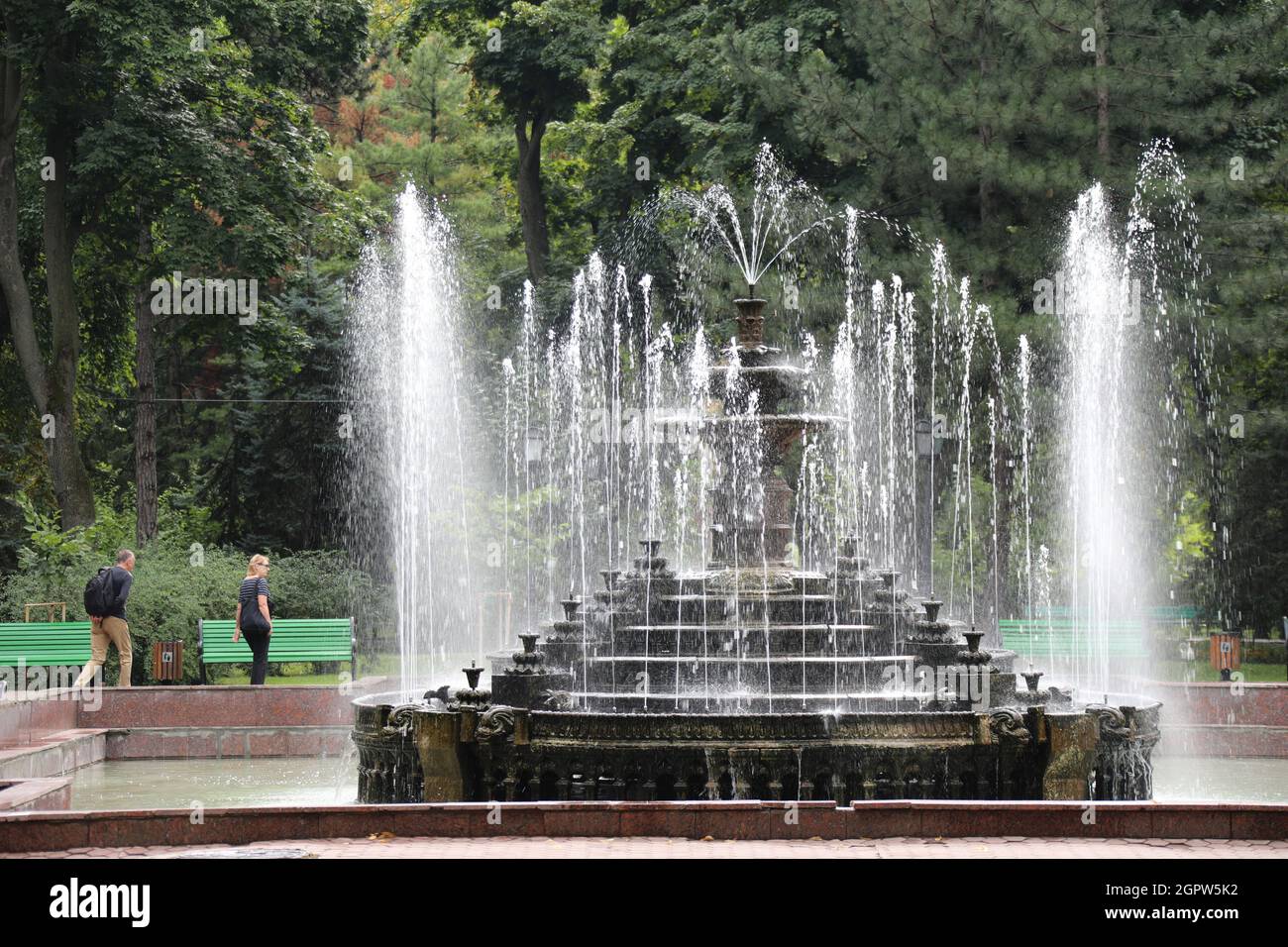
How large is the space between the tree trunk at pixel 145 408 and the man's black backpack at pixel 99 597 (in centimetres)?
994

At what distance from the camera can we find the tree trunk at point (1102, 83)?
25.5m

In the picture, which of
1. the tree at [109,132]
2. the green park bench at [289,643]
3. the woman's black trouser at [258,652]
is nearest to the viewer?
the woman's black trouser at [258,652]

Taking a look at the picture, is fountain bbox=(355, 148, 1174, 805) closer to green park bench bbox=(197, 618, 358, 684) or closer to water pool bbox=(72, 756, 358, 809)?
water pool bbox=(72, 756, 358, 809)

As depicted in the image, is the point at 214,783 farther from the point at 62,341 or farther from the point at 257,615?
the point at 62,341

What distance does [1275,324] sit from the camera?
24625mm

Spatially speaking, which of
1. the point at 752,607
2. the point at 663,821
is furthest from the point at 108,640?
the point at 663,821

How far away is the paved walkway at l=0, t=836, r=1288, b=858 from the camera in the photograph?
8.43 m

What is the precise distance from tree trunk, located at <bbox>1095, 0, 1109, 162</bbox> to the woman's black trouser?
48.3ft

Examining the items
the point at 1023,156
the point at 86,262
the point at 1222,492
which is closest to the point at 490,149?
the point at 86,262

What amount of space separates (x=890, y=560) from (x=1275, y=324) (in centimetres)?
683

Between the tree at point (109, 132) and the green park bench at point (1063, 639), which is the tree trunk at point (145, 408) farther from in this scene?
the green park bench at point (1063, 639)

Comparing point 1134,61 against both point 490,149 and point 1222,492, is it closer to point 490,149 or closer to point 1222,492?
point 1222,492

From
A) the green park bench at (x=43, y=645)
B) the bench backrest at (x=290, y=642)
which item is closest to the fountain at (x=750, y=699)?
the bench backrest at (x=290, y=642)

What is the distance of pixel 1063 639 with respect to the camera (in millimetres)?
22719
